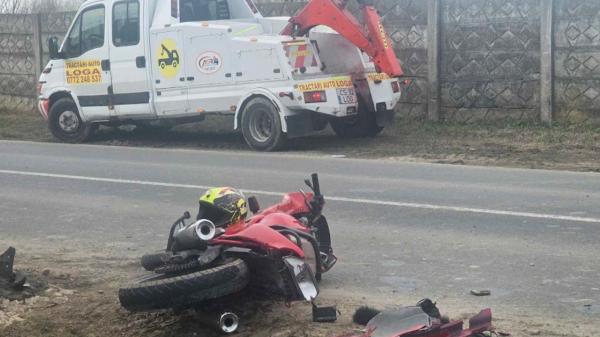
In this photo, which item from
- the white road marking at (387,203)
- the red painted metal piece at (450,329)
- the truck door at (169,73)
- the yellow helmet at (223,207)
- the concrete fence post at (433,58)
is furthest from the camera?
the concrete fence post at (433,58)

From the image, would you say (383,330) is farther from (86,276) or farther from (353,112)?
(353,112)

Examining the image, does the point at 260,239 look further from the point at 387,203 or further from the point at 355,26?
the point at 355,26

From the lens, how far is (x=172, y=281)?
5797 millimetres

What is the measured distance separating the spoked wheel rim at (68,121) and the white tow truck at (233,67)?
0.31 meters

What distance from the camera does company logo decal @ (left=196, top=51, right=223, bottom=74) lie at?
642 inches

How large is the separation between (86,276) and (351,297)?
2.07 metres

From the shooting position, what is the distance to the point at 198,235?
603 cm

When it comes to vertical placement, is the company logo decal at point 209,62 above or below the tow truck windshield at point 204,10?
below

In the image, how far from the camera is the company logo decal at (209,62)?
16297mm

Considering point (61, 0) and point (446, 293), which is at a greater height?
point (61, 0)

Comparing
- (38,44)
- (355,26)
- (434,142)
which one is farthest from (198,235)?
(38,44)

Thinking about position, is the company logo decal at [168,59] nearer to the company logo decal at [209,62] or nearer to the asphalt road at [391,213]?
the company logo decal at [209,62]

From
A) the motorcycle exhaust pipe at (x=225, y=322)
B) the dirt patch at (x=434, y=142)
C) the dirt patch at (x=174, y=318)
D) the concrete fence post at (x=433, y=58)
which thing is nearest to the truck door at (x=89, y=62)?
the dirt patch at (x=434, y=142)

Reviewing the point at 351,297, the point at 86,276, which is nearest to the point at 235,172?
the point at 86,276
